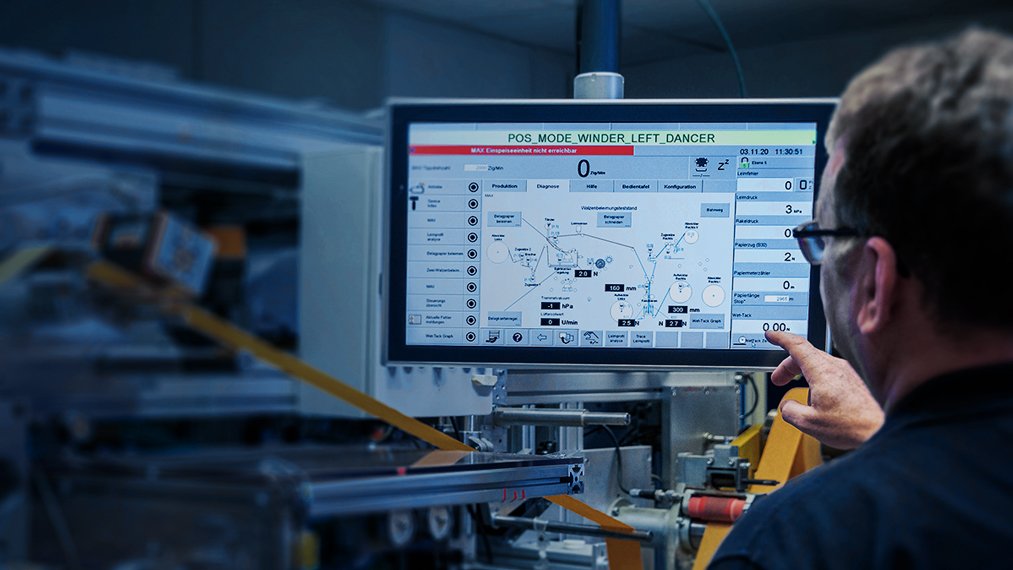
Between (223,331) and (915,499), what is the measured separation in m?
0.69

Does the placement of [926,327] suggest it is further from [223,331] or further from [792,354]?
[223,331]

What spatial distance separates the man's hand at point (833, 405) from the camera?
1435 millimetres

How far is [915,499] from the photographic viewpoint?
37.0 inches

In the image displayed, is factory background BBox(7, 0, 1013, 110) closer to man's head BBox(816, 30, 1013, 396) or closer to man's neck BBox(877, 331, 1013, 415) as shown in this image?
man's head BBox(816, 30, 1013, 396)

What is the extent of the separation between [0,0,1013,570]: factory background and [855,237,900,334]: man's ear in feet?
0.83

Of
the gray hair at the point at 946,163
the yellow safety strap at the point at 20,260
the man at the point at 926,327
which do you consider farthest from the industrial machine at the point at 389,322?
the gray hair at the point at 946,163

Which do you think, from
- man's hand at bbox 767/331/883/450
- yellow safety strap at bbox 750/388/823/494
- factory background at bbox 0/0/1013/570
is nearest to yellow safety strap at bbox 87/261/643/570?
factory background at bbox 0/0/1013/570

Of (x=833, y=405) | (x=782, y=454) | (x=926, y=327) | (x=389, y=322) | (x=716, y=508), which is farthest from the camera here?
(x=782, y=454)

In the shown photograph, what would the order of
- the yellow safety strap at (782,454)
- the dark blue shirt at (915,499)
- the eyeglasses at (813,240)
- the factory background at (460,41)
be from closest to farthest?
1. the dark blue shirt at (915,499)
2. the eyeglasses at (813,240)
3. the factory background at (460,41)
4. the yellow safety strap at (782,454)

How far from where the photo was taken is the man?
936 mm

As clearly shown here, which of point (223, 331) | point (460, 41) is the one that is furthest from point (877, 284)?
point (460, 41)

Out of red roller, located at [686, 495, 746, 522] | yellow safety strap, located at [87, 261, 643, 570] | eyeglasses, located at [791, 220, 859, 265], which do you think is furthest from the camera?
red roller, located at [686, 495, 746, 522]

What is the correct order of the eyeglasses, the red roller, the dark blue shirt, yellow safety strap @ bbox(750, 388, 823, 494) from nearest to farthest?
1. the dark blue shirt
2. the eyeglasses
3. the red roller
4. yellow safety strap @ bbox(750, 388, 823, 494)

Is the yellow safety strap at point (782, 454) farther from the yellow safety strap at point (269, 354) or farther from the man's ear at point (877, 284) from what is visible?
the man's ear at point (877, 284)
